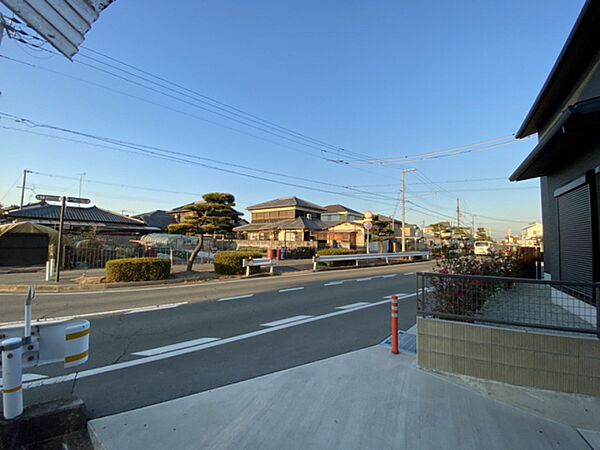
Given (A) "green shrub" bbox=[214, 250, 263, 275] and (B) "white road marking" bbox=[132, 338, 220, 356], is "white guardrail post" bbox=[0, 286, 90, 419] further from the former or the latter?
(A) "green shrub" bbox=[214, 250, 263, 275]

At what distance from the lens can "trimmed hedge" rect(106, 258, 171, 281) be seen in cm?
1166

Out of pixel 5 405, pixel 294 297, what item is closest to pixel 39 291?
pixel 294 297

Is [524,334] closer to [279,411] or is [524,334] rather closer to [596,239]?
[279,411]

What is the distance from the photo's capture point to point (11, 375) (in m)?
2.27

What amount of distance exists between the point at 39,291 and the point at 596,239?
15061 mm

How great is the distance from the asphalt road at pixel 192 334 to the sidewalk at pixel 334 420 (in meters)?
0.46

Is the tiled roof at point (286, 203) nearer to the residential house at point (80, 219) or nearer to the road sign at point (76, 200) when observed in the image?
the residential house at point (80, 219)

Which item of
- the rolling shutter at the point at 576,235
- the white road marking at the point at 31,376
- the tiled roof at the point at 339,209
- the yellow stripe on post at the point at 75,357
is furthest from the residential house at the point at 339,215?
the yellow stripe on post at the point at 75,357

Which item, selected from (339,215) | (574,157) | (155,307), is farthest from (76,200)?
(339,215)

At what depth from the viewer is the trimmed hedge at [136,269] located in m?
11.7

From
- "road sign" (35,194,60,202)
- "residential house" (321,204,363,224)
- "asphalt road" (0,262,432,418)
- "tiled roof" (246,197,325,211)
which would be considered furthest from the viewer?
"residential house" (321,204,363,224)

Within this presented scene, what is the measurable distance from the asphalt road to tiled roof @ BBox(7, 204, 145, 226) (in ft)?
59.8

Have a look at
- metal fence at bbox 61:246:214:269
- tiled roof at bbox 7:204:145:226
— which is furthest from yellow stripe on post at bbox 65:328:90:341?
tiled roof at bbox 7:204:145:226

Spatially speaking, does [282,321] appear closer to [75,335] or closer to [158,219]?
[75,335]
